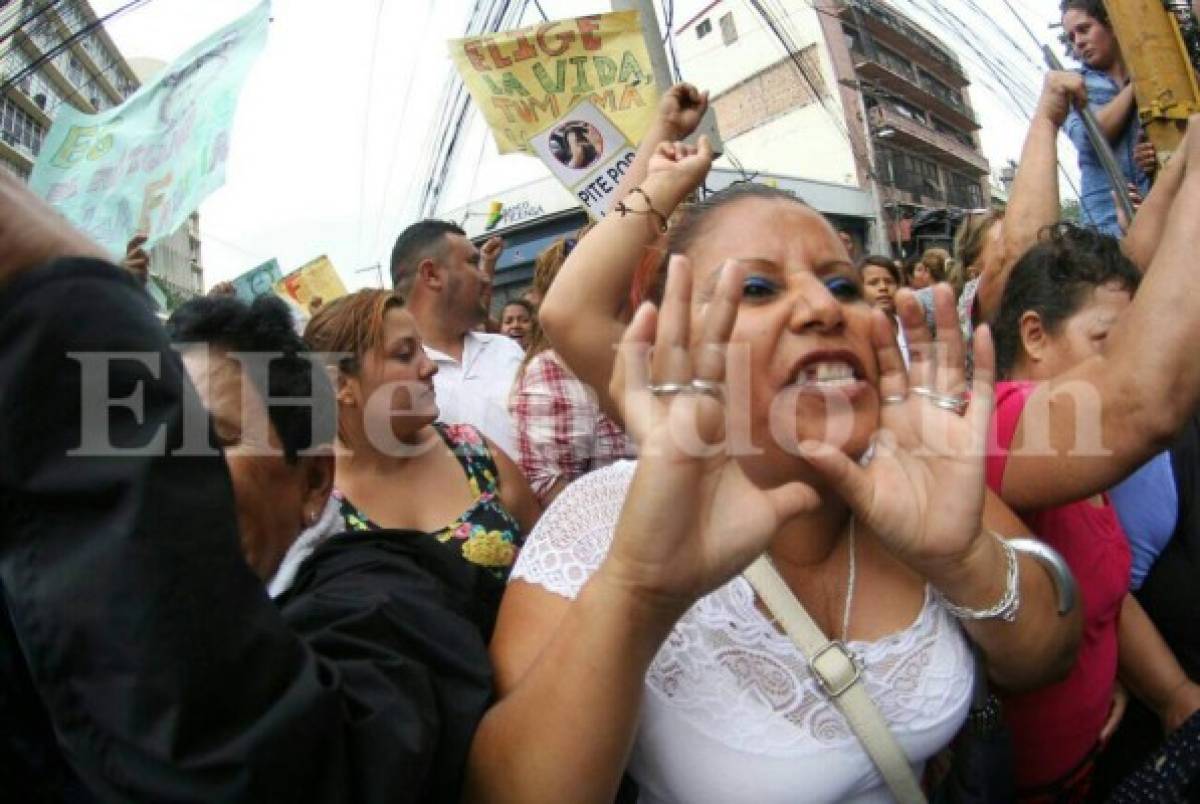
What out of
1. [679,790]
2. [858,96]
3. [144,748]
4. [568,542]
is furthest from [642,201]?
[858,96]

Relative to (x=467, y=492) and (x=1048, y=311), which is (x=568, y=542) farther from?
(x=1048, y=311)

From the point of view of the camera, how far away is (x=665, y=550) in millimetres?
950

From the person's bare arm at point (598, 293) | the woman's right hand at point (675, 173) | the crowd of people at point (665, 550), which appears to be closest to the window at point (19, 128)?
the woman's right hand at point (675, 173)

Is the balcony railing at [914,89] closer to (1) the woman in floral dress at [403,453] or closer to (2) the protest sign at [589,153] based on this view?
(2) the protest sign at [589,153]

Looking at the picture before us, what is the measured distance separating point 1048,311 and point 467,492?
65.4 inches

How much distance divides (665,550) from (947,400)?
648mm

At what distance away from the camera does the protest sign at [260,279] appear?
23.6 ft

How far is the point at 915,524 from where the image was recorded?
1.23 meters

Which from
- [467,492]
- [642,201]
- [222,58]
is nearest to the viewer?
[642,201]

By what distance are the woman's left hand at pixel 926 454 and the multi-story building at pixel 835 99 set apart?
23.8 metres

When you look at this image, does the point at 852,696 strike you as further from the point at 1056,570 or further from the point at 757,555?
the point at 1056,570

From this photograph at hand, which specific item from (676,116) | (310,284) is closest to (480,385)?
(676,116)

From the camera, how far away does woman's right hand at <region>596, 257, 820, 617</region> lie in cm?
95

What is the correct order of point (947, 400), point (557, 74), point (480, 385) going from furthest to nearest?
point (557, 74)
point (480, 385)
point (947, 400)
